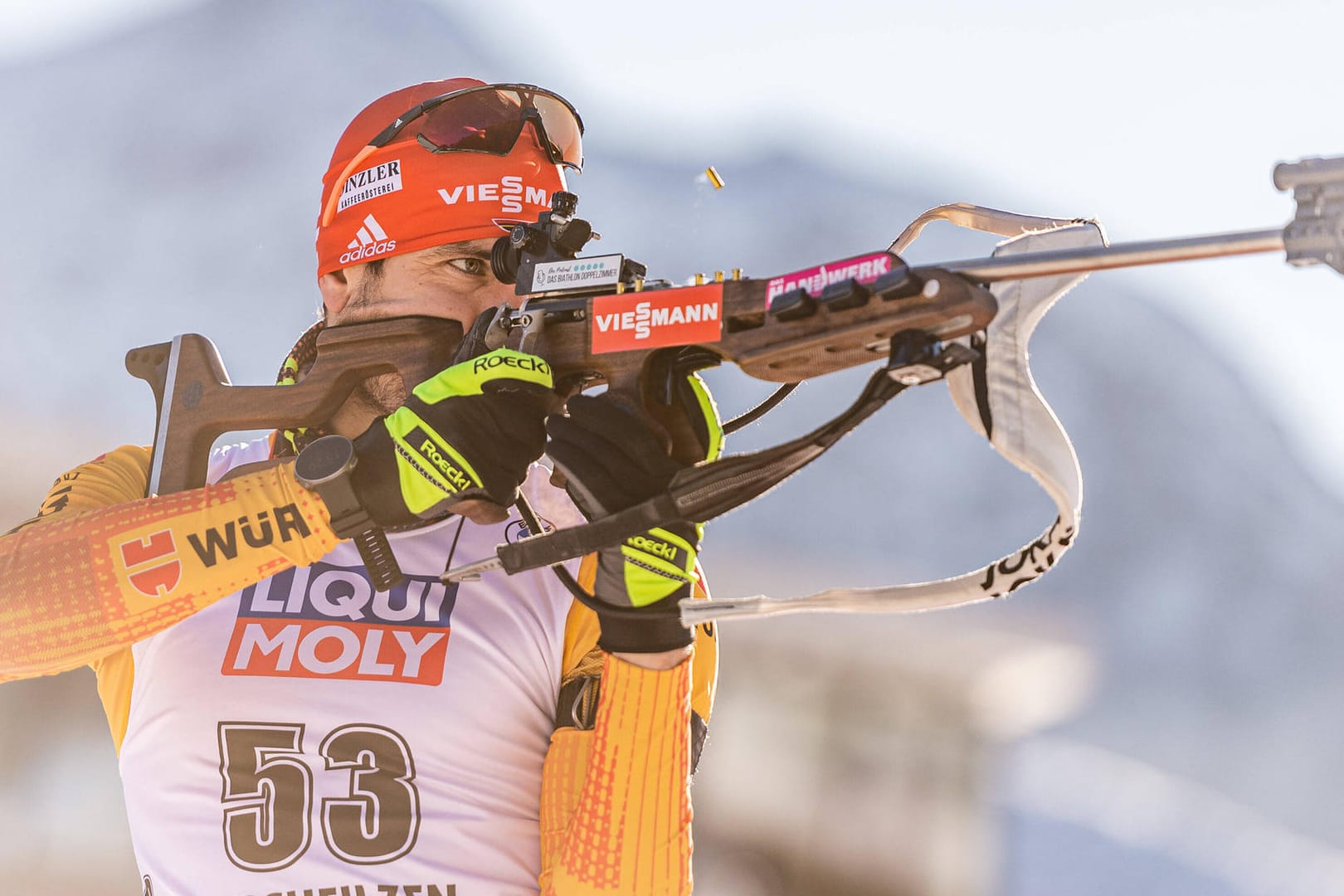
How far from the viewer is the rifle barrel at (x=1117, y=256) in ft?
5.25

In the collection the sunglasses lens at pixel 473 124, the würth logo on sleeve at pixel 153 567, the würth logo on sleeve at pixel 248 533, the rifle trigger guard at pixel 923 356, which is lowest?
the würth logo on sleeve at pixel 153 567

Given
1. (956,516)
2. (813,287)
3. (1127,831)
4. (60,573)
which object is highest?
(956,516)

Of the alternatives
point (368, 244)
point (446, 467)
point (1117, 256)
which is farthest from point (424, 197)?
point (1117, 256)

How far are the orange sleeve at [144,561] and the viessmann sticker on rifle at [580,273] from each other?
55 cm

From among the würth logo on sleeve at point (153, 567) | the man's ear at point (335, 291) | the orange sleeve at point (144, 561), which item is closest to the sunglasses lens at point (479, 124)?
the man's ear at point (335, 291)

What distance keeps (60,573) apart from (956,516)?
6.80 metres

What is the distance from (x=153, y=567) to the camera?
212 centimetres

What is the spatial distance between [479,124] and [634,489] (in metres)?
1.28

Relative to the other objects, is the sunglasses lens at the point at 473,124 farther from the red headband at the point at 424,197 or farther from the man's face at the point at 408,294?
the man's face at the point at 408,294

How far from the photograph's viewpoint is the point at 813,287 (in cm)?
185

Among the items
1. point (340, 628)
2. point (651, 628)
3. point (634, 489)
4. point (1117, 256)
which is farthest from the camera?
point (340, 628)

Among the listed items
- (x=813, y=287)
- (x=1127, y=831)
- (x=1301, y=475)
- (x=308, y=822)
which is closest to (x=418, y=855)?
(x=308, y=822)

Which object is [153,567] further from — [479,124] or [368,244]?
[479,124]

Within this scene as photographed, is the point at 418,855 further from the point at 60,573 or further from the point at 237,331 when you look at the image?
the point at 237,331
